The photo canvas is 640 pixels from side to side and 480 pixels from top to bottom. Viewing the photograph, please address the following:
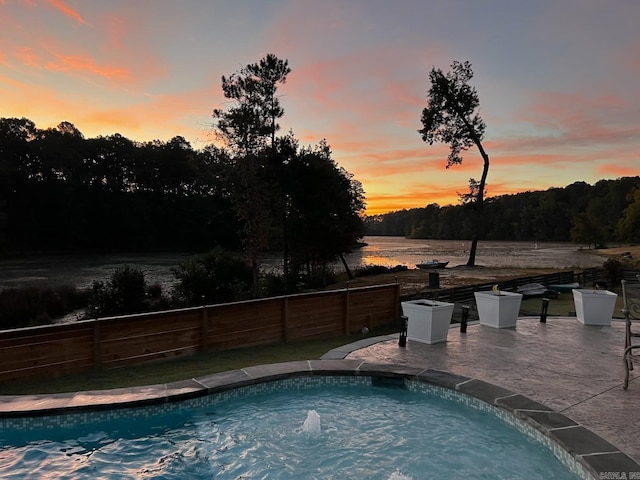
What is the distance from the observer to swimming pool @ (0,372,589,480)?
350cm

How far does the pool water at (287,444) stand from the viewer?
3490mm

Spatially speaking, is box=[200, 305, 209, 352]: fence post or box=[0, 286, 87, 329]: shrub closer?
box=[200, 305, 209, 352]: fence post

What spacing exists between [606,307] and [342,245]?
14.8 metres

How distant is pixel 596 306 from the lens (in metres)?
7.72

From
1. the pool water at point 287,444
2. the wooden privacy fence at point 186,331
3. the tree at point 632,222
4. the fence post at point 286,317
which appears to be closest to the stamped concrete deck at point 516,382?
the pool water at point 287,444

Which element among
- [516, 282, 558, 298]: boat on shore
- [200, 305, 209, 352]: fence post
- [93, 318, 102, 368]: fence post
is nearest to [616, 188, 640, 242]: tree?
[516, 282, 558, 298]: boat on shore

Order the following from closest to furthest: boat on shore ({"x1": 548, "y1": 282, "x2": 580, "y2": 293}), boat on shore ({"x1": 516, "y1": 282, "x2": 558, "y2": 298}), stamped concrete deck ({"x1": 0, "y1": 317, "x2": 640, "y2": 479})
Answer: stamped concrete deck ({"x1": 0, "y1": 317, "x2": 640, "y2": 479}) → boat on shore ({"x1": 516, "y1": 282, "x2": 558, "y2": 298}) → boat on shore ({"x1": 548, "y1": 282, "x2": 580, "y2": 293})

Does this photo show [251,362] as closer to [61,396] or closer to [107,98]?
[61,396]

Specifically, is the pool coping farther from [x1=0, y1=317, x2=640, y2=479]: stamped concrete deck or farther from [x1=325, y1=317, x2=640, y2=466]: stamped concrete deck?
[x1=325, y1=317, x2=640, y2=466]: stamped concrete deck

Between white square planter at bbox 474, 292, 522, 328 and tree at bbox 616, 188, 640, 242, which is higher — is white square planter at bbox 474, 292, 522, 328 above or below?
below

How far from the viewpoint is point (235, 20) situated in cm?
1063

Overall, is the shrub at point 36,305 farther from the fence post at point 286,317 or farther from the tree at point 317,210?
the fence post at point 286,317

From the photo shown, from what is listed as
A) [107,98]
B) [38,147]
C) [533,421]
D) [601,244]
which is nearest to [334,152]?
[107,98]

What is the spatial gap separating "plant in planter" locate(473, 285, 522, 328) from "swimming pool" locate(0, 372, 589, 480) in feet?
11.3
